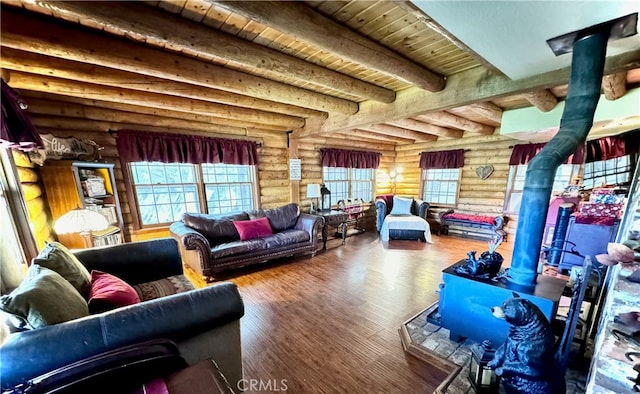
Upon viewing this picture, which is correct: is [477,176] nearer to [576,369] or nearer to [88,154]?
[576,369]

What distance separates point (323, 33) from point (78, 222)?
2.71 metres

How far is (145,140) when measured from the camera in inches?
129

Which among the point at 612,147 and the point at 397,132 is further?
the point at 397,132

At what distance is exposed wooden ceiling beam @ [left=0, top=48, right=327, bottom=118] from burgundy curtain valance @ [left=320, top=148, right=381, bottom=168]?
2.69 metres

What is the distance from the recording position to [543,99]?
2658 mm

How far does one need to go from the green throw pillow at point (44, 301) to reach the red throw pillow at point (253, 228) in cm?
228

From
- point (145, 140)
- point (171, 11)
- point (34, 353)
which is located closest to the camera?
point (34, 353)

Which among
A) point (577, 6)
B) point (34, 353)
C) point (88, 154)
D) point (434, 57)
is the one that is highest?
point (434, 57)

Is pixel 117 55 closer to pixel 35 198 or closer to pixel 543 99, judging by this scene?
pixel 35 198

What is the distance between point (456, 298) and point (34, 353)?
2481 millimetres

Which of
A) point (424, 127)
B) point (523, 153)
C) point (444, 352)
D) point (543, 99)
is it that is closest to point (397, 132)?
point (424, 127)

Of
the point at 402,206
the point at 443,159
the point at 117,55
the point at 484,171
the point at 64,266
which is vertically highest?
the point at 117,55

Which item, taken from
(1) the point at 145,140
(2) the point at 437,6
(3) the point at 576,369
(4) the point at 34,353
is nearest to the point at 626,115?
(3) the point at 576,369

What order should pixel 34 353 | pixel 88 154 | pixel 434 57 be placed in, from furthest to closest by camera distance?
pixel 88 154 < pixel 434 57 < pixel 34 353
